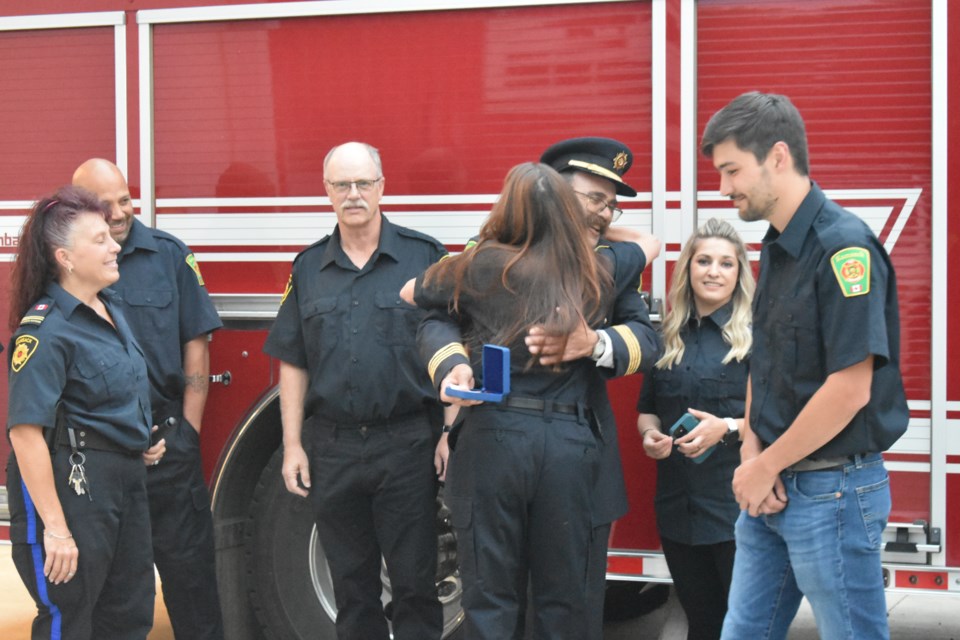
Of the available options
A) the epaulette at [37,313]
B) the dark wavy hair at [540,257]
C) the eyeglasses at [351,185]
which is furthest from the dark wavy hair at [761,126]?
the epaulette at [37,313]

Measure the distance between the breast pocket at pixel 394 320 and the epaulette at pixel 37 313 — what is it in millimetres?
1025

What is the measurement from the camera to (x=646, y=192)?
159 inches

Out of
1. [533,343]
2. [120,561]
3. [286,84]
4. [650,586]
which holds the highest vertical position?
[286,84]

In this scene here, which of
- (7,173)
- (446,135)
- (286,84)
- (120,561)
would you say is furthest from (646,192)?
(7,173)

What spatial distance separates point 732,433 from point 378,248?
1299 mm

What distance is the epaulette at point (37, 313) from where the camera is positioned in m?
3.41

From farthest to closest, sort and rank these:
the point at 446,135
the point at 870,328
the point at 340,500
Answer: the point at 446,135 < the point at 340,500 < the point at 870,328

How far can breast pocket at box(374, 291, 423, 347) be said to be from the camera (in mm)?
3924

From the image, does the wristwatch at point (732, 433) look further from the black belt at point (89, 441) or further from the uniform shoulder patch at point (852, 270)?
the black belt at point (89, 441)

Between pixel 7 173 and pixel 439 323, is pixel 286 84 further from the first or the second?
pixel 439 323

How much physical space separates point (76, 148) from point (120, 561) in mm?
1790

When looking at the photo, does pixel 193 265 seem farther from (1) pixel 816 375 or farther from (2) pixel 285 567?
(1) pixel 816 375

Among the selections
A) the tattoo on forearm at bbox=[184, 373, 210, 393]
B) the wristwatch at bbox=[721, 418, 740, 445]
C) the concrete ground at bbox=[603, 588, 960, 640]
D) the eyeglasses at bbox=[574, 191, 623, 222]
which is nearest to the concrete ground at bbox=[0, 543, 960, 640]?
the concrete ground at bbox=[603, 588, 960, 640]

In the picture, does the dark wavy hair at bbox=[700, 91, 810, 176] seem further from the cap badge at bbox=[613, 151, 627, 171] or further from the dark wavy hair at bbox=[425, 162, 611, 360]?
the cap badge at bbox=[613, 151, 627, 171]
